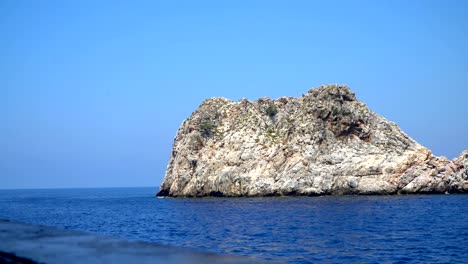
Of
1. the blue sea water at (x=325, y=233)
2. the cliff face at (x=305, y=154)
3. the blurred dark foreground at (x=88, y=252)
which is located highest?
the cliff face at (x=305, y=154)

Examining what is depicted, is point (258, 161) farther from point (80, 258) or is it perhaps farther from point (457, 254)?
point (80, 258)

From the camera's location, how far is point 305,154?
107500 mm

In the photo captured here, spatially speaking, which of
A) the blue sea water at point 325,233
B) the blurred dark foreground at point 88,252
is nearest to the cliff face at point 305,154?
the blue sea water at point 325,233

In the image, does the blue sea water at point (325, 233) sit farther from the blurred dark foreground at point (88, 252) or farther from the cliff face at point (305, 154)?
the cliff face at point (305, 154)

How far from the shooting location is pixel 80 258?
1588 cm

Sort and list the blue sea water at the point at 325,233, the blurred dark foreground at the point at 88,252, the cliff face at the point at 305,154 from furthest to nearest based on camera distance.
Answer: the cliff face at the point at 305,154
the blue sea water at the point at 325,233
the blurred dark foreground at the point at 88,252

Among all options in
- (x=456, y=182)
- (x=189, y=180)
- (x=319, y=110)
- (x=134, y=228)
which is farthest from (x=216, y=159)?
→ (x=134, y=228)

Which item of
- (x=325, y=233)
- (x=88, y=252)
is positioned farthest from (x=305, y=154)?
(x=88, y=252)

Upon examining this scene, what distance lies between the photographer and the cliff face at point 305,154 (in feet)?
336

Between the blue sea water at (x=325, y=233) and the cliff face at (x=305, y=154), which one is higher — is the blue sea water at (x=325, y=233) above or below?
below

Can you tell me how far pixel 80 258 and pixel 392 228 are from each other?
1510 inches

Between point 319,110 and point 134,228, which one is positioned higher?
point 319,110

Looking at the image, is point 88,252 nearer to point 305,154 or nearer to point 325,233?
point 325,233

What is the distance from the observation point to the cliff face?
102312 millimetres
